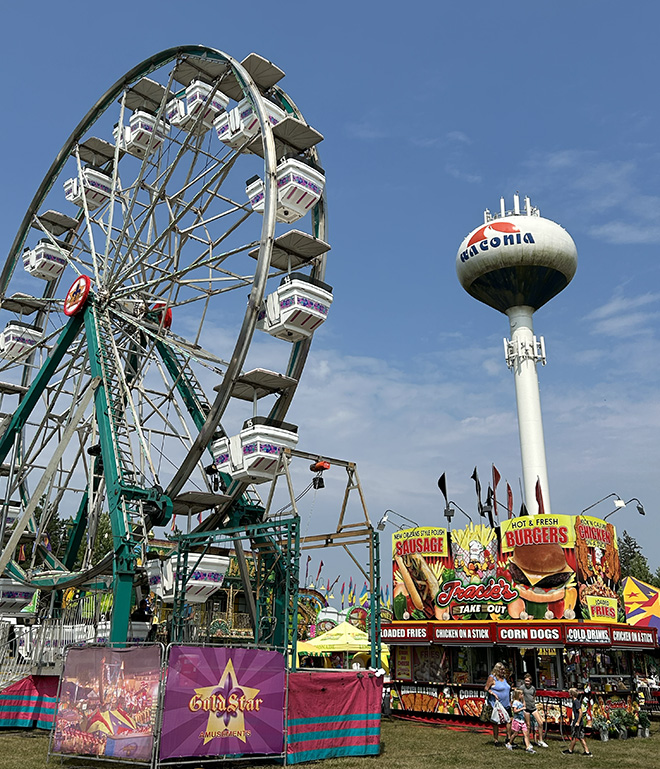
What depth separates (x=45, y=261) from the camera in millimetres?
26500

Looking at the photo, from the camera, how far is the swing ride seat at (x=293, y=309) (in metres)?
18.8

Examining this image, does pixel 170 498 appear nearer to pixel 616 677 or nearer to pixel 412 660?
pixel 412 660

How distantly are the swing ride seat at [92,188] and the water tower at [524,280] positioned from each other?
2866 cm

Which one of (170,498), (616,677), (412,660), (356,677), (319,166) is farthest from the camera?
(412,660)

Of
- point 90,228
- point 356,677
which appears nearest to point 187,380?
point 90,228

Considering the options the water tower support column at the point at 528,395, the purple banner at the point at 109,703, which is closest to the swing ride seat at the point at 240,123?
the purple banner at the point at 109,703

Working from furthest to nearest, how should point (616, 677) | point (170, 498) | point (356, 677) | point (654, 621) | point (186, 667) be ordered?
point (654, 621), point (616, 677), point (170, 498), point (356, 677), point (186, 667)

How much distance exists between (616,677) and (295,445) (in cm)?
1260

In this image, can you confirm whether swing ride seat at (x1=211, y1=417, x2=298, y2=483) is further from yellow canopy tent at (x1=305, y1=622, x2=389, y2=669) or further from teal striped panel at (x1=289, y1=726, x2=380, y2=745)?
yellow canopy tent at (x1=305, y1=622, x2=389, y2=669)

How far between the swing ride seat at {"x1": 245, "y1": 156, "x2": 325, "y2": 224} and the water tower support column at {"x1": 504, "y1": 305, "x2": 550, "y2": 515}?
108 ft

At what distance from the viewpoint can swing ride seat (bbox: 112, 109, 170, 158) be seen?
2395cm

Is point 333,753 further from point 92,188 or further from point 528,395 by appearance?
point 528,395

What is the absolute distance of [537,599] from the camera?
24.1 m

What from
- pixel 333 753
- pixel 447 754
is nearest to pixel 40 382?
pixel 333 753
